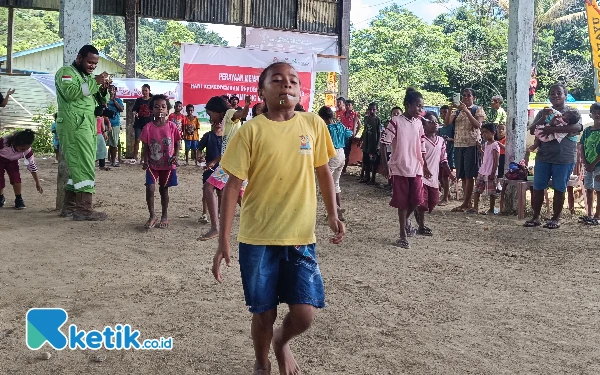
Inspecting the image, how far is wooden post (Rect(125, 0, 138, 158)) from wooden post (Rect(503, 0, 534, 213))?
354 inches

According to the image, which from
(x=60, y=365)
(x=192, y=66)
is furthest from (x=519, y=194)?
(x=192, y=66)

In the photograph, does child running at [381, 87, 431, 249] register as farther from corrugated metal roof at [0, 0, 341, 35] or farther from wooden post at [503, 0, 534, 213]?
corrugated metal roof at [0, 0, 341, 35]

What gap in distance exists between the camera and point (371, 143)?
40.0ft

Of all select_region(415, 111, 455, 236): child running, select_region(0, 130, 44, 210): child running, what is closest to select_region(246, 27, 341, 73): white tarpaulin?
select_region(415, 111, 455, 236): child running

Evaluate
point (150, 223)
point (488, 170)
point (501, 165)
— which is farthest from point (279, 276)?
point (501, 165)

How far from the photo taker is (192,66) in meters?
13.8

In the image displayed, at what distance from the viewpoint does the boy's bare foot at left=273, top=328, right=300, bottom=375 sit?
3.17m

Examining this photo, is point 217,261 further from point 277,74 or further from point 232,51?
point 232,51

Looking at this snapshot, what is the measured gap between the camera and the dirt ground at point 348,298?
349 centimetres

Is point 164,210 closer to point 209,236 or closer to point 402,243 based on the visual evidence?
point 209,236

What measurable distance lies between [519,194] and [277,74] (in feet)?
21.6

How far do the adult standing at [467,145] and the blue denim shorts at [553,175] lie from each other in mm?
1148

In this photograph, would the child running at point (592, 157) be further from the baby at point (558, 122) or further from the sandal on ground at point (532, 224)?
the sandal on ground at point (532, 224)

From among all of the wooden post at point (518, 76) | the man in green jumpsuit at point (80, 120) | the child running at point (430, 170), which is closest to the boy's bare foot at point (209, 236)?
the man in green jumpsuit at point (80, 120)
